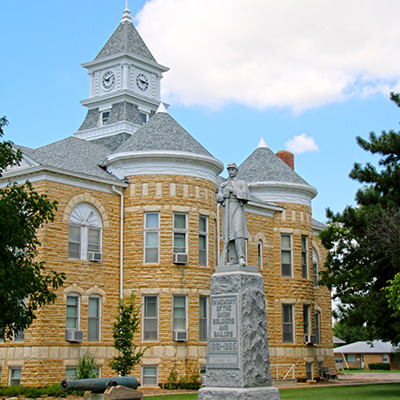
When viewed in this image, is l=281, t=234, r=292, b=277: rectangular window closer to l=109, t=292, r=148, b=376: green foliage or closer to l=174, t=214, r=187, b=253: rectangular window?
l=174, t=214, r=187, b=253: rectangular window

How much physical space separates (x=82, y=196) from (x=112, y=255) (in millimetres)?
2842

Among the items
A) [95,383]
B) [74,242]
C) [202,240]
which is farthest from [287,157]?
[95,383]

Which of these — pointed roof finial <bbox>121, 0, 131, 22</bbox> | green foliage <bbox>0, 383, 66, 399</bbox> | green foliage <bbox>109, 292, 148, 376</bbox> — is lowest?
green foliage <bbox>0, 383, 66, 399</bbox>

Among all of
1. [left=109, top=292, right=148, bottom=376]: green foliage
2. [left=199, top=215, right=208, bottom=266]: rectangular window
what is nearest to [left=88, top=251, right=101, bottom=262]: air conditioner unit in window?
[left=109, top=292, right=148, bottom=376]: green foliage

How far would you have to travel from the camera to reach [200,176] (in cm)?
2931

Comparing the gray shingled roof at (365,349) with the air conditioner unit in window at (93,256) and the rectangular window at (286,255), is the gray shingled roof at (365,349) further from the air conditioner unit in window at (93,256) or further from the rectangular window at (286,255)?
the air conditioner unit in window at (93,256)

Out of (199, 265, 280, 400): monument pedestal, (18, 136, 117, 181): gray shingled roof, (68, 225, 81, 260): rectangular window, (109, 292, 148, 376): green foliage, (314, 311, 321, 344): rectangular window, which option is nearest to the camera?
(199, 265, 280, 400): monument pedestal

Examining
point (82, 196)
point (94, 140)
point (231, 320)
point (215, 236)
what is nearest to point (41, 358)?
point (82, 196)

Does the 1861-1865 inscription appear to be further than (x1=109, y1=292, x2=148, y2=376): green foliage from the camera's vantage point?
No

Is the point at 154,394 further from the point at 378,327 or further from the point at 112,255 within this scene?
the point at 378,327

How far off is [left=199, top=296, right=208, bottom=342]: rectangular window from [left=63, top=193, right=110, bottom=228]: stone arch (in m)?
5.25

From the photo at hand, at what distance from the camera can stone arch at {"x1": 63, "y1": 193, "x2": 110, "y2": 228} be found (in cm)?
2652

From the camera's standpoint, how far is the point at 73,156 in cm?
2955

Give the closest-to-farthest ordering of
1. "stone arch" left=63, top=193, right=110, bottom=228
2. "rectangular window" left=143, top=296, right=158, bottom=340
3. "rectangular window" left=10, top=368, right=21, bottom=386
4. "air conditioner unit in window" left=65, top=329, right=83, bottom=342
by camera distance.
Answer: "rectangular window" left=10, top=368, right=21, bottom=386 → "air conditioner unit in window" left=65, top=329, right=83, bottom=342 → "stone arch" left=63, top=193, right=110, bottom=228 → "rectangular window" left=143, top=296, right=158, bottom=340
